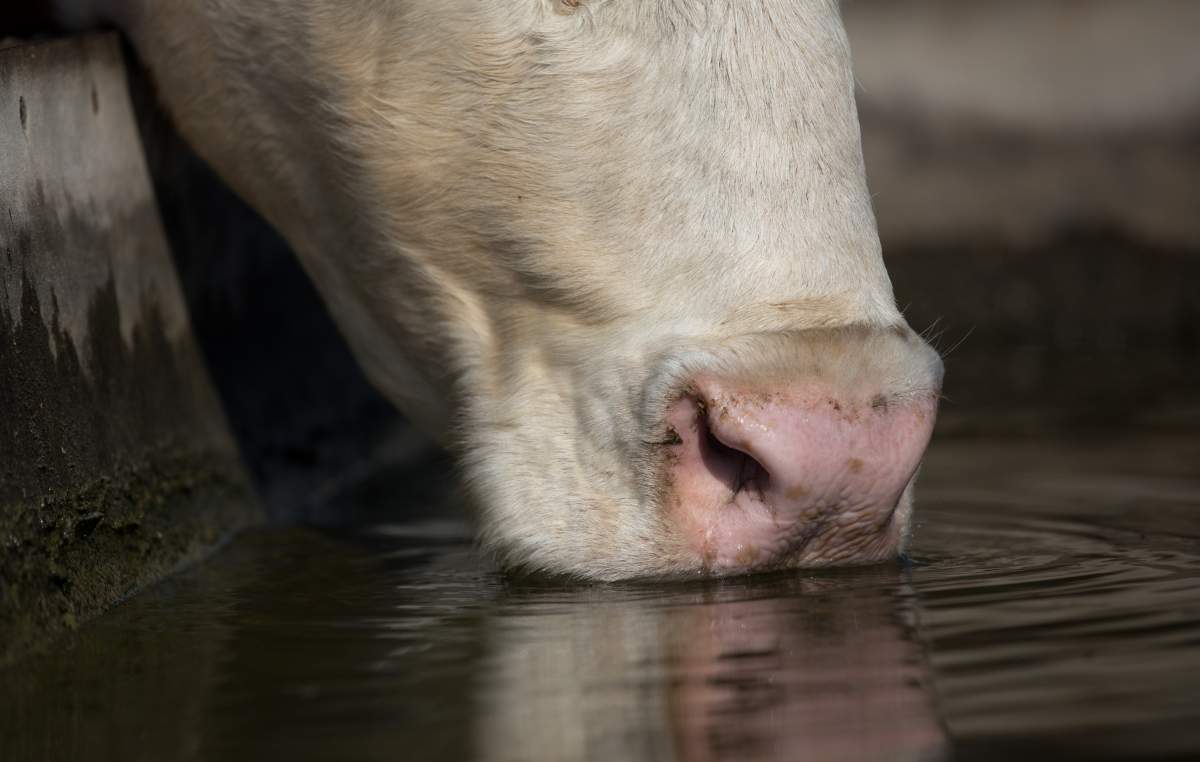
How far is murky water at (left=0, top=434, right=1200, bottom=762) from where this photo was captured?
175cm

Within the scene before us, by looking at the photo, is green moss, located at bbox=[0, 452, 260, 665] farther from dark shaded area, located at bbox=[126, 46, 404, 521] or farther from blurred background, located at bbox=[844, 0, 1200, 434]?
blurred background, located at bbox=[844, 0, 1200, 434]

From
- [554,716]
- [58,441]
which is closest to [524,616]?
[554,716]

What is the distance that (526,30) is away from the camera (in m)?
2.59

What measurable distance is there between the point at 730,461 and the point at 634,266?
0.30 metres

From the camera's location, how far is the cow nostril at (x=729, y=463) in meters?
2.35

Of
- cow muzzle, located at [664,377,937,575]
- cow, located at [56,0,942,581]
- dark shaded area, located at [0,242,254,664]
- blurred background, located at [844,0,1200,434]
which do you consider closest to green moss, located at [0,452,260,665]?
dark shaded area, located at [0,242,254,664]

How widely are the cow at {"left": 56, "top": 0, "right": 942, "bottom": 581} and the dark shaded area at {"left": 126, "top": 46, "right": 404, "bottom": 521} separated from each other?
2.19ft

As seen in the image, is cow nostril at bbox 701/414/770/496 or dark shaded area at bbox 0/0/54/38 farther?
dark shaded area at bbox 0/0/54/38

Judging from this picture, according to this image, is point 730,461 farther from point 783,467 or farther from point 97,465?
point 97,465

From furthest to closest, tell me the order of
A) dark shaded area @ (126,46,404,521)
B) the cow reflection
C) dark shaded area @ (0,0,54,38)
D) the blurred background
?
the blurred background → dark shaded area @ (126,46,404,521) → dark shaded area @ (0,0,54,38) → the cow reflection

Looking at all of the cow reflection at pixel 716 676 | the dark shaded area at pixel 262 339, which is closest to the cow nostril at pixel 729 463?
the cow reflection at pixel 716 676

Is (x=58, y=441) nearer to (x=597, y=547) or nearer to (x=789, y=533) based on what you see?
(x=597, y=547)

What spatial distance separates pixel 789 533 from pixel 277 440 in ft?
5.16

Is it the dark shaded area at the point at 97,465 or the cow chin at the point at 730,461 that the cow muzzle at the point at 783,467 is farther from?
the dark shaded area at the point at 97,465
